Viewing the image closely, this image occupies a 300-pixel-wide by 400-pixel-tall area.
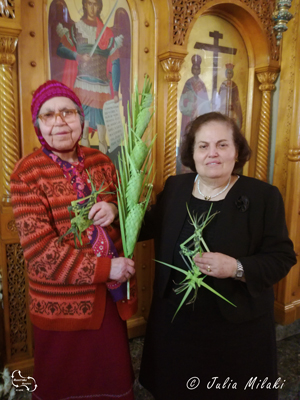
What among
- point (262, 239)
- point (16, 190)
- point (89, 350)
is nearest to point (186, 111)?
point (262, 239)

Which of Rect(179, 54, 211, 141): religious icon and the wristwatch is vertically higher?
Rect(179, 54, 211, 141): religious icon

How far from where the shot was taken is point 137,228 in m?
1.35

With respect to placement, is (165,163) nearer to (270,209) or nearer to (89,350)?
(270,209)

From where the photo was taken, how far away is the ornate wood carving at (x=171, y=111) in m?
2.28

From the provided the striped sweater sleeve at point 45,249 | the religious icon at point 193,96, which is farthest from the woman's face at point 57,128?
the religious icon at point 193,96

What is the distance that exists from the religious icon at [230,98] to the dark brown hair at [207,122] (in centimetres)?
124

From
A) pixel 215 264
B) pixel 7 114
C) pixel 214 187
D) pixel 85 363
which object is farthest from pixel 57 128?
pixel 85 363

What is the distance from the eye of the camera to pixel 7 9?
1.69 meters

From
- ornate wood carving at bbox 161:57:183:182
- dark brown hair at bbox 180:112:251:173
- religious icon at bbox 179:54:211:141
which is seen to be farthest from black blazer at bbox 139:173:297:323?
religious icon at bbox 179:54:211:141

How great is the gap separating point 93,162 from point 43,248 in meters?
0.49

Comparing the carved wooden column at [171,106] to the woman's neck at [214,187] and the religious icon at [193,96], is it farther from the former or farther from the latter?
the woman's neck at [214,187]

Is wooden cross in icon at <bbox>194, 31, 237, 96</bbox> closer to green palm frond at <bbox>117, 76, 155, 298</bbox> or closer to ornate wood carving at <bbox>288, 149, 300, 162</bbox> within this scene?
ornate wood carving at <bbox>288, 149, 300, 162</bbox>

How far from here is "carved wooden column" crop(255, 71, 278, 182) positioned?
108 inches

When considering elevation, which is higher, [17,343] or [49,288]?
[49,288]
